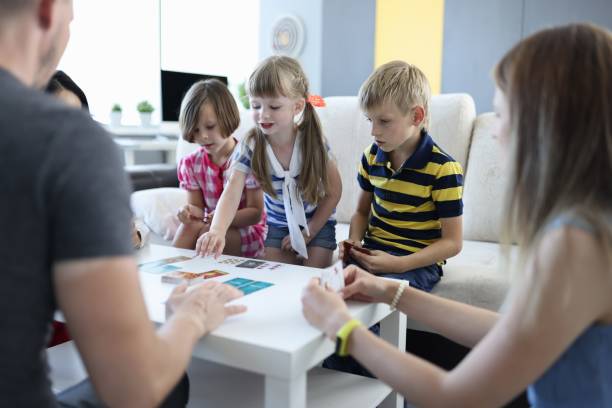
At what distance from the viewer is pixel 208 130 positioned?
2.18m

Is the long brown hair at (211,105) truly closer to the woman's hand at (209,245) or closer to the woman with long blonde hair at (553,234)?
the woman's hand at (209,245)

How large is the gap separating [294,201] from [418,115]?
536 millimetres

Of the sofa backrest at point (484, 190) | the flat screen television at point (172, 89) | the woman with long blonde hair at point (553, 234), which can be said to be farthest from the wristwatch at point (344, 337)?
the flat screen television at point (172, 89)

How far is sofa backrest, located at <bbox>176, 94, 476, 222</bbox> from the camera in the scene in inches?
95.6

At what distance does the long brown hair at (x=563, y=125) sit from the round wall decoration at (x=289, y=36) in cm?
443

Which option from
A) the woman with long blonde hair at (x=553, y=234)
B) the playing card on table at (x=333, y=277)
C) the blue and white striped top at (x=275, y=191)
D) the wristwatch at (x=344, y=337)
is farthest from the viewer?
the blue and white striped top at (x=275, y=191)

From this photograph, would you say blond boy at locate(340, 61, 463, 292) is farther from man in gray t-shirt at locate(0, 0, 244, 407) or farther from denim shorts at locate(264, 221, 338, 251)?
man in gray t-shirt at locate(0, 0, 244, 407)

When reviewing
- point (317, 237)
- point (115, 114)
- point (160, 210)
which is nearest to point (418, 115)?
point (317, 237)

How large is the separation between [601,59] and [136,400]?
73cm

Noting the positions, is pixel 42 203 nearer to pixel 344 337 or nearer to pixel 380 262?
pixel 344 337

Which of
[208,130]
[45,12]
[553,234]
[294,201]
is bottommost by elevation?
[294,201]

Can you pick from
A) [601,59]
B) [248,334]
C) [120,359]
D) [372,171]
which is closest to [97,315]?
[120,359]

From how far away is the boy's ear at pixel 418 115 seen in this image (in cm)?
181

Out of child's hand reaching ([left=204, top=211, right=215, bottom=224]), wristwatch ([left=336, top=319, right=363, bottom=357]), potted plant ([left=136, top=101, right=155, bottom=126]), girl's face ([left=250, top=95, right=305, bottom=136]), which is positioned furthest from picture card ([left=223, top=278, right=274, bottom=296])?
potted plant ([left=136, top=101, right=155, bottom=126])
